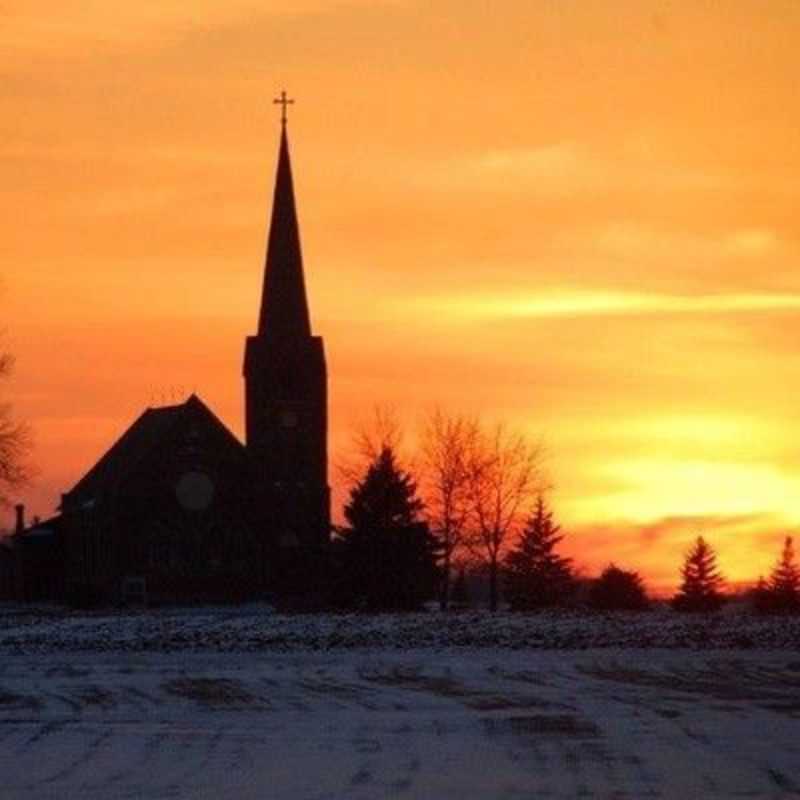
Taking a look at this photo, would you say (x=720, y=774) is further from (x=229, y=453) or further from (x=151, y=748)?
(x=229, y=453)

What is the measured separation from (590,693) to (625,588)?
51882 mm

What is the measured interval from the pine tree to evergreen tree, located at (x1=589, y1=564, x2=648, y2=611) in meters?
7.78

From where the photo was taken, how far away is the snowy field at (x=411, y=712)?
20531 mm

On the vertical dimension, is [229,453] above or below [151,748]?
above

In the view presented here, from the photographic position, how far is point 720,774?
20828mm

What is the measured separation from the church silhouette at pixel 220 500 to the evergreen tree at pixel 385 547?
645 inches

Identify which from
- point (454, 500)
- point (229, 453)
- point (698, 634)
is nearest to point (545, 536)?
point (454, 500)

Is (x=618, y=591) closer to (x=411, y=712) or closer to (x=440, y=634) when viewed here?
(x=440, y=634)

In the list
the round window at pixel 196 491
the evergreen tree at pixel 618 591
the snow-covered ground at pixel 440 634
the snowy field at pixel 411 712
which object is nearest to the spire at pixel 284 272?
the round window at pixel 196 491

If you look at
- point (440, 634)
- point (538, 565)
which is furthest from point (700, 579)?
point (440, 634)

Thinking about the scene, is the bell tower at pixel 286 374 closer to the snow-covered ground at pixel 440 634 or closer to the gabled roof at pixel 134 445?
the gabled roof at pixel 134 445

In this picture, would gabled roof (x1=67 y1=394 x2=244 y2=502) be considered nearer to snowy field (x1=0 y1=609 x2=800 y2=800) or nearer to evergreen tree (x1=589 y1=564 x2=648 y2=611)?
evergreen tree (x1=589 y1=564 x2=648 y2=611)

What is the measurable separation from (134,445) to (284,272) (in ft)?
38.2

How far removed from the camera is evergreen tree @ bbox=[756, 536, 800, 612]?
233ft
